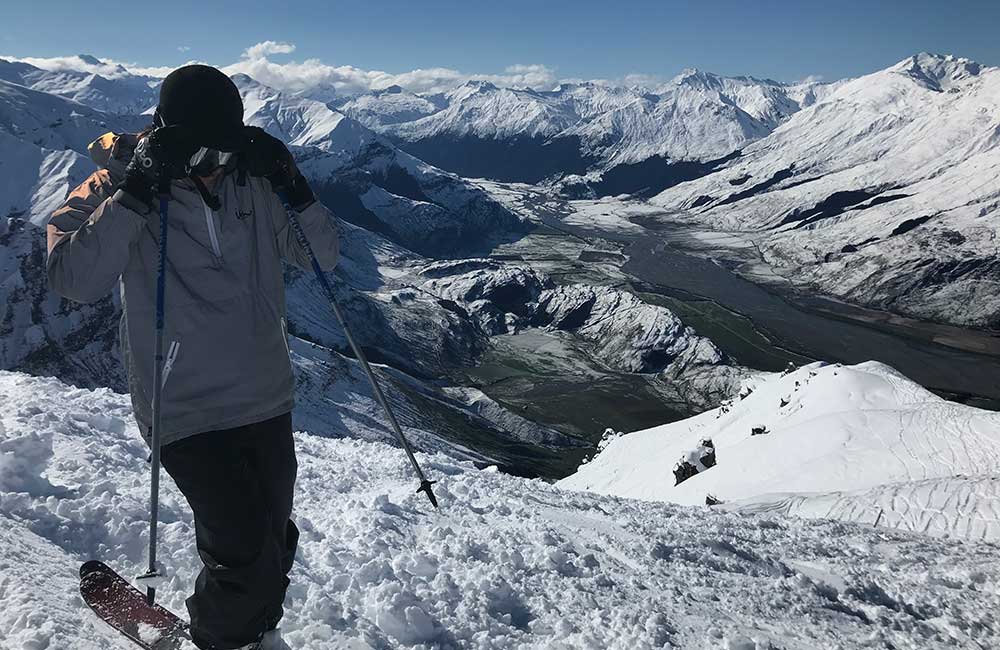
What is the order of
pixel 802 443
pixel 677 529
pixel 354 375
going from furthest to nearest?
pixel 354 375
pixel 802 443
pixel 677 529

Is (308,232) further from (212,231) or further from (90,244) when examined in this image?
(90,244)

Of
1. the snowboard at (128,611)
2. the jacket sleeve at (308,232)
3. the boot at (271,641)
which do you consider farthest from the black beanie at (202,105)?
the snowboard at (128,611)

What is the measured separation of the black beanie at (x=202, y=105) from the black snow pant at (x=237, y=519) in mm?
2087

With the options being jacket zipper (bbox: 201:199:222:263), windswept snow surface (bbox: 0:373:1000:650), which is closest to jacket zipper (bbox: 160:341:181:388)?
jacket zipper (bbox: 201:199:222:263)

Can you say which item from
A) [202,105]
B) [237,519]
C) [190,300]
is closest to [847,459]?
[237,519]

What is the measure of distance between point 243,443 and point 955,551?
14.7 meters

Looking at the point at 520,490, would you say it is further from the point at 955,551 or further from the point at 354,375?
the point at 354,375

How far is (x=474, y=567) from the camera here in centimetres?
786

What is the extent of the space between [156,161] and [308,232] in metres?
1.36

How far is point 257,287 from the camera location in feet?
16.0

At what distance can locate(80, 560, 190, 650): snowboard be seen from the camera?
5555 mm

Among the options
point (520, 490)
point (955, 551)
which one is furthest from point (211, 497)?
point (955, 551)

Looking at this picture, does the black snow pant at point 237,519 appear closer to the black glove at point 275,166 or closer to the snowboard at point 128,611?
the snowboard at point 128,611

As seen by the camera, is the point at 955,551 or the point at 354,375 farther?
Result: the point at 354,375
